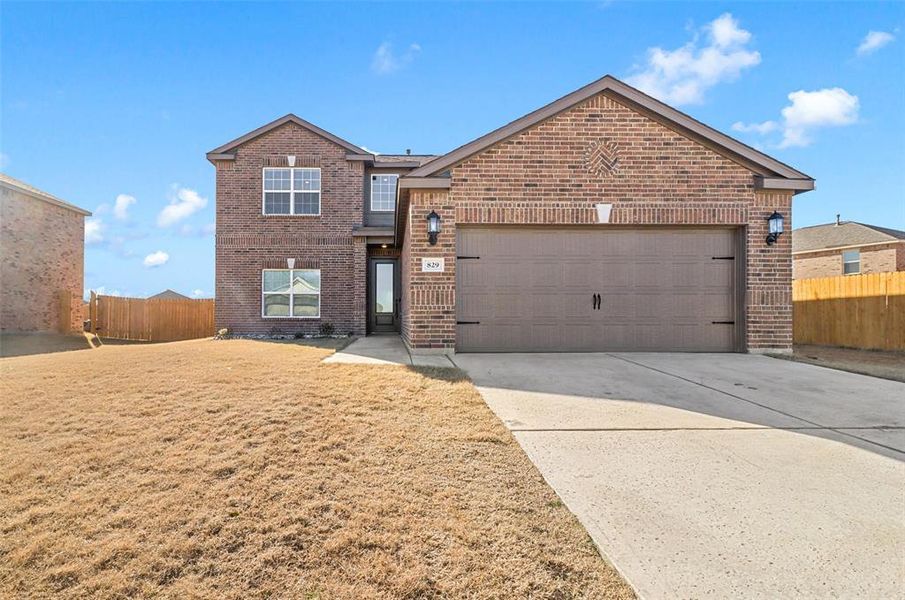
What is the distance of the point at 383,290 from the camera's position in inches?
591

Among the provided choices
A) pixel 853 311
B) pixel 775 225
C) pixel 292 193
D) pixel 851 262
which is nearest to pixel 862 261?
pixel 851 262

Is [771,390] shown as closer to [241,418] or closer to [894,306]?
[241,418]

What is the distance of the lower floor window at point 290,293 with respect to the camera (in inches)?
561

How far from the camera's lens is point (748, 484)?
2.97 metres

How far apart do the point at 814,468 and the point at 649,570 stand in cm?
208

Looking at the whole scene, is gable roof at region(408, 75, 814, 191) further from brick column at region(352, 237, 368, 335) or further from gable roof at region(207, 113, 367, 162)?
gable roof at region(207, 113, 367, 162)

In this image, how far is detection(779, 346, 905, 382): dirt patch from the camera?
7.07 meters

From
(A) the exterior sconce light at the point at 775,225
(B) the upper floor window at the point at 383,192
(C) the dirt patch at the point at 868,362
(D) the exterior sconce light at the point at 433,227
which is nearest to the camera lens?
(C) the dirt patch at the point at 868,362

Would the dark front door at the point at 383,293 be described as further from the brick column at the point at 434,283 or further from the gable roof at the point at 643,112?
the gable roof at the point at 643,112

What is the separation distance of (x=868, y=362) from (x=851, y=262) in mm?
17848

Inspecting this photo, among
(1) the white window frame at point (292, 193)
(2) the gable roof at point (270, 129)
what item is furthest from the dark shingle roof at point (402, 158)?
(1) the white window frame at point (292, 193)

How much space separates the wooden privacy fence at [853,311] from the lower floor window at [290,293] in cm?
1490

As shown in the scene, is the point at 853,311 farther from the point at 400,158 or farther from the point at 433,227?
the point at 400,158

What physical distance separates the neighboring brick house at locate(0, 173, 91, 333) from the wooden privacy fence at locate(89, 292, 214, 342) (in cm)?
95
